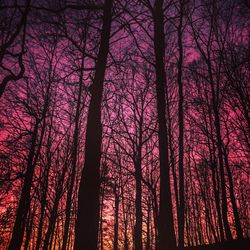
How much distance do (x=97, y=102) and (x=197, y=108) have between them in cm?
945

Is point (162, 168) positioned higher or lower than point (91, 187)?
higher

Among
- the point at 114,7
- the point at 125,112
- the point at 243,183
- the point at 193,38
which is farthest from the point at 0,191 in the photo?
the point at 243,183

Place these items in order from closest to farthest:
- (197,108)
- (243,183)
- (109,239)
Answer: (197,108) → (243,183) → (109,239)

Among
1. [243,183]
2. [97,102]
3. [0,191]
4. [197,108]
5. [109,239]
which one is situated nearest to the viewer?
[97,102]

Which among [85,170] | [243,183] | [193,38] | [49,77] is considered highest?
[193,38]

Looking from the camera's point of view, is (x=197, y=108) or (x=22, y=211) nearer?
(x=22, y=211)

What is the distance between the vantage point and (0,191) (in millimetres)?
14141

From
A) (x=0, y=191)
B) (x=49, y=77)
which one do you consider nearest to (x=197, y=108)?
(x=49, y=77)

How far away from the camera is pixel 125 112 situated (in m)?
11.7

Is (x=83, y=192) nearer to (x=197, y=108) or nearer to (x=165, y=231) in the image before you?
(x=165, y=231)

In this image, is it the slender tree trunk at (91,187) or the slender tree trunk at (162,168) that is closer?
the slender tree trunk at (91,187)

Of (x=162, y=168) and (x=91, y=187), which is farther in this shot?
(x=162, y=168)

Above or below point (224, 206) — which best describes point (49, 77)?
above

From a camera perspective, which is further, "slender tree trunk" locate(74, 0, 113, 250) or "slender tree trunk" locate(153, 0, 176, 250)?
"slender tree trunk" locate(153, 0, 176, 250)
